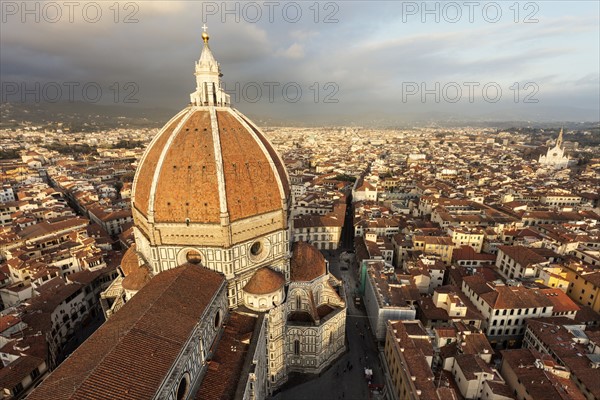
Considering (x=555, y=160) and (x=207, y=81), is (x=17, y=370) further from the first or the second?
(x=555, y=160)

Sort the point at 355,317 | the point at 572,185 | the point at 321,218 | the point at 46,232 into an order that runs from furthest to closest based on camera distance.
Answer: the point at 572,185, the point at 321,218, the point at 46,232, the point at 355,317

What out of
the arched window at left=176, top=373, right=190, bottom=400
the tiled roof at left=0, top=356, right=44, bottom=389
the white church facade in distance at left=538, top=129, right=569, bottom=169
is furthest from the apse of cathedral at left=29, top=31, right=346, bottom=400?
the white church facade in distance at left=538, top=129, right=569, bottom=169

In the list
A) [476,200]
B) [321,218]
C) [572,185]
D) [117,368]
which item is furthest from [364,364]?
[572,185]

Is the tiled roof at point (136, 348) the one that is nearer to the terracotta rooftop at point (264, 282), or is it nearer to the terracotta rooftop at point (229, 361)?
the terracotta rooftop at point (229, 361)

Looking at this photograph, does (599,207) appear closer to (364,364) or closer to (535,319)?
(535,319)

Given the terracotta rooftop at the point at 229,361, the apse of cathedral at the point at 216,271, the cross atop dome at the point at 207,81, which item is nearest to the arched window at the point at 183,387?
the apse of cathedral at the point at 216,271

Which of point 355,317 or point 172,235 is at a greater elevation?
point 172,235
